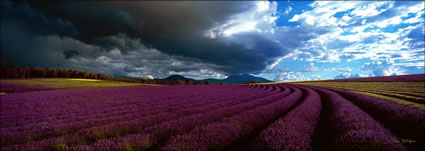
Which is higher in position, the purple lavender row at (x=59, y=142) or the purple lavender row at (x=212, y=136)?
the purple lavender row at (x=212, y=136)

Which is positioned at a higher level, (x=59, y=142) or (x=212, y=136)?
(x=212, y=136)

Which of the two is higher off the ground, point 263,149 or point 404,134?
point 263,149

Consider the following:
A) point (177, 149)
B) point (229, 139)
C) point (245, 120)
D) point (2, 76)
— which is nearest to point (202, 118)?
point (245, 120)

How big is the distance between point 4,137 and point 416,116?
11133 millimetres

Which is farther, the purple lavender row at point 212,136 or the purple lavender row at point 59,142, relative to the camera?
the purple lavender row at point 59,142

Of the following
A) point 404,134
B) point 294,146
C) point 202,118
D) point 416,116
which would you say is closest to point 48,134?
point 202,118

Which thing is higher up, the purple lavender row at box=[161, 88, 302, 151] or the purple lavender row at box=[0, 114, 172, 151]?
the purple lavender row at box=[161, 88, 302, 151]

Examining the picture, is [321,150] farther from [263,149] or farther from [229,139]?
[229,139]

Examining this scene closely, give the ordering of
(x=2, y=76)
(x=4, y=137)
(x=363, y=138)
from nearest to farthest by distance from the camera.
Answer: (x=363, y=138), (x=4, y=137), (x=2, y=76)

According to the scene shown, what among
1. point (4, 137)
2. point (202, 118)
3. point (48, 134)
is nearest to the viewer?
point (4, 137)

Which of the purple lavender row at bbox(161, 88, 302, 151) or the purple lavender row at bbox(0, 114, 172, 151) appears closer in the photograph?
the purple lavender row at bbox(161, 88, 302, 151)

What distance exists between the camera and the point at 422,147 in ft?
10.1

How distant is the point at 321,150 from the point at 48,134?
6573 mm

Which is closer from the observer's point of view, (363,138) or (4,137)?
(363,138)
